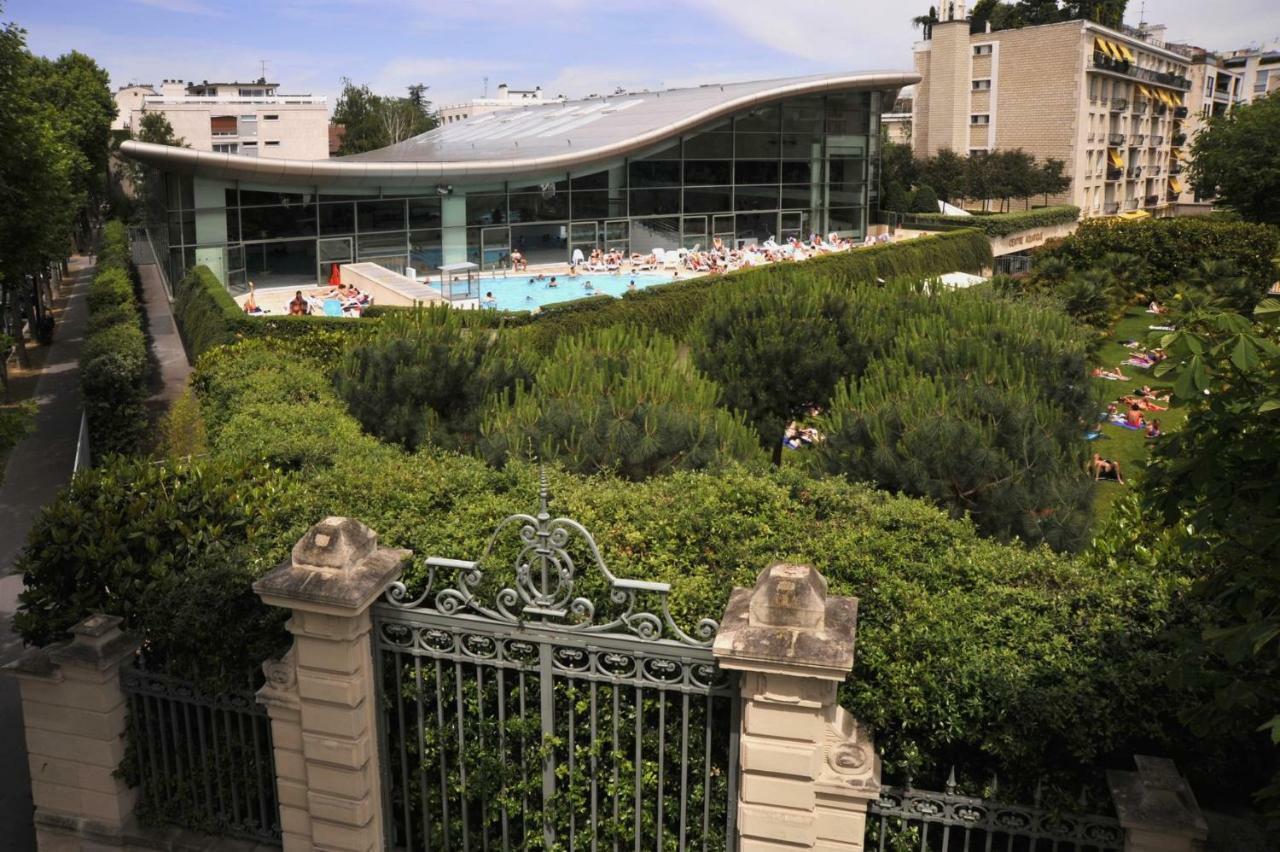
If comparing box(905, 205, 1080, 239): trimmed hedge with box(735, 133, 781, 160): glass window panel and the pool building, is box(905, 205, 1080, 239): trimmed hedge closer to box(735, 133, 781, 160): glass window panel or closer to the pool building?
the pool building

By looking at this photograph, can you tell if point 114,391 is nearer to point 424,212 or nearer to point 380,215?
point 380,215

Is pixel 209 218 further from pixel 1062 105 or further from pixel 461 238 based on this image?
pixel 1062 105

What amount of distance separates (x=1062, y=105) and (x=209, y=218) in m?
50.5

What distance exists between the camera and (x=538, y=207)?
36688 millimetres

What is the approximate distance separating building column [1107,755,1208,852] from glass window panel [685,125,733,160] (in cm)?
3631

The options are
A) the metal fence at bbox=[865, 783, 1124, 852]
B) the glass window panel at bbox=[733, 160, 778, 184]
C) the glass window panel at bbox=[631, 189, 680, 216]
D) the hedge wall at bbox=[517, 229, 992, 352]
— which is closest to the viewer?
the metal fence at bbox=[865, 783, 1124, 852]

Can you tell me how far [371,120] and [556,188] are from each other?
57.1 metres

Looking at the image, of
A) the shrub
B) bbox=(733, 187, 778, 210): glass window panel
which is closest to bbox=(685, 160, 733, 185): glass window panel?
bbox=(733, 187, 778, 210): glass window panel

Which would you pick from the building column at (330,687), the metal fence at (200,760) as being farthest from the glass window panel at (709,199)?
the building column at (330,687)

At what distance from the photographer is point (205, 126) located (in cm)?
7138

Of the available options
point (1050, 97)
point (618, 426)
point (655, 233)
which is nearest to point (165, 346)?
point (655, 233)

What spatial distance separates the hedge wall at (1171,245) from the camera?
3738 cm

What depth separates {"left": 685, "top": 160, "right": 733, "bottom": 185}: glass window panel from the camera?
A: 3975cm

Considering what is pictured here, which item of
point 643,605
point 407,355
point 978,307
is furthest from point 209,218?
point 643,605
